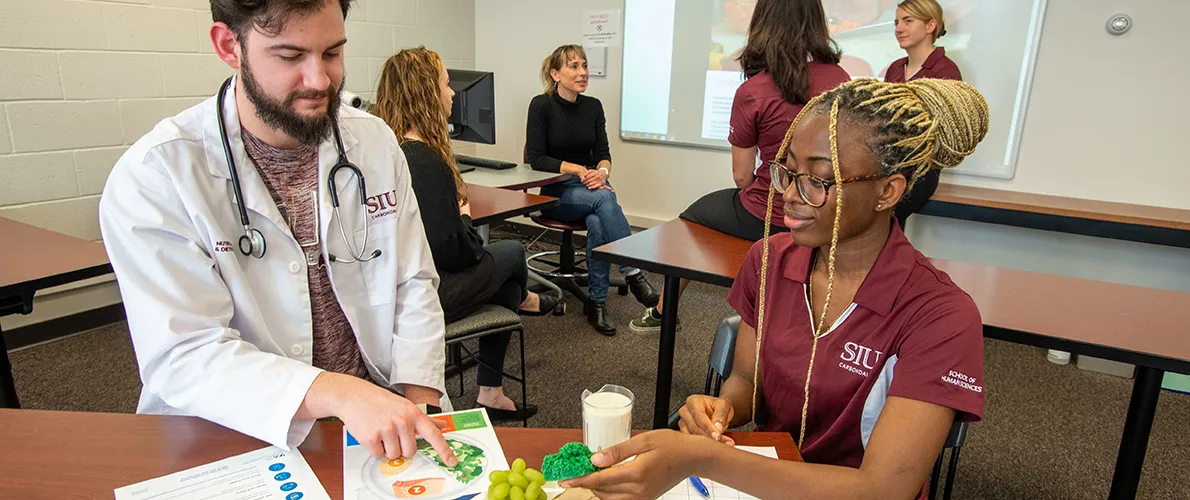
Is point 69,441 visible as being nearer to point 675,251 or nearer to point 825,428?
point 825,428

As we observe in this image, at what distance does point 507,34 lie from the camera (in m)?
5.02

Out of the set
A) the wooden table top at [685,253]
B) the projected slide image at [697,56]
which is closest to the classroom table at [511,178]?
the projected slide image at [697,56]

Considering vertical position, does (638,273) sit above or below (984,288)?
below

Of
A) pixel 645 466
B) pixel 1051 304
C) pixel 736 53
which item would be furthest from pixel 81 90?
pixel 1051 304

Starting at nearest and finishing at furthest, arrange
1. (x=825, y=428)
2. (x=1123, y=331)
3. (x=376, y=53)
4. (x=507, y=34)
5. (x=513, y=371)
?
(x=825, y=428)
(x=1123, y=331)
(x=513, y=371)
(x=376, y=53)
(x=507, y=34)

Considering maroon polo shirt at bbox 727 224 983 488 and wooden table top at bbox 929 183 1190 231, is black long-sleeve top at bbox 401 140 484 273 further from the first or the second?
A: wooden table top at bbox 929 183 1190 231

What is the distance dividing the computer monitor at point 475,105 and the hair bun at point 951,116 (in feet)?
8.27

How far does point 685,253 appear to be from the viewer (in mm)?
2199

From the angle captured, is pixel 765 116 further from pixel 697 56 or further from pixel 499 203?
pixel 697 56

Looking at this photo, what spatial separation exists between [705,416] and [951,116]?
24.9 inches

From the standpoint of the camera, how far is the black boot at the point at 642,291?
3703 mm

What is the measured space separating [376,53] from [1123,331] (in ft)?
13.6

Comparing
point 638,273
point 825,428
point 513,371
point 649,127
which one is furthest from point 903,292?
point 649,127

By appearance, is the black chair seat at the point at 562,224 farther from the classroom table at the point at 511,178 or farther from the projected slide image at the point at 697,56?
Result: the projected slide image at the point at 697,56
